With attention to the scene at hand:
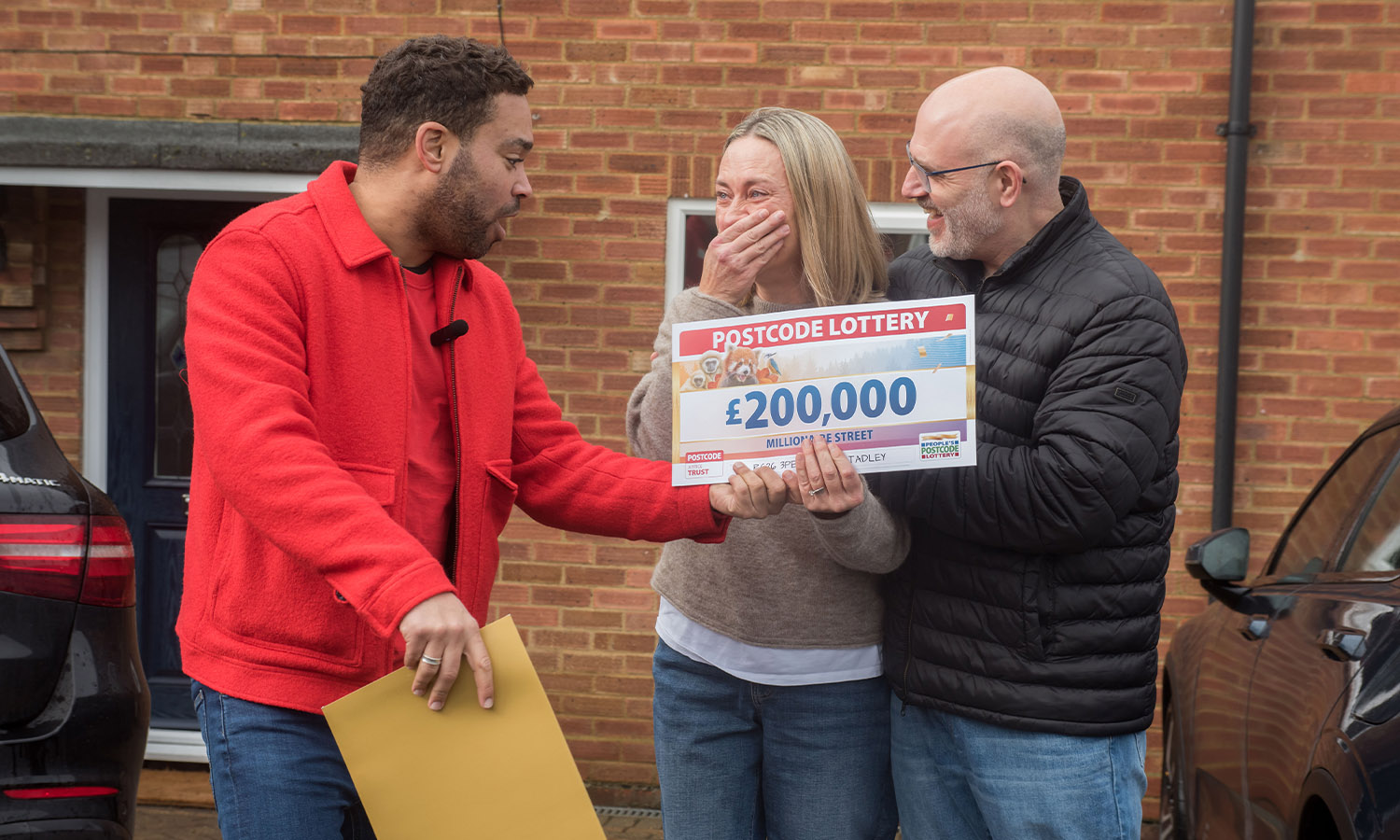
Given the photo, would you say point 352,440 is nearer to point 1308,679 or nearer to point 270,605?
point 270,605

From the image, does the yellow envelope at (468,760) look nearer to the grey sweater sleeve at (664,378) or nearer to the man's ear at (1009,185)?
the grey sweater sleeve at (664,378)

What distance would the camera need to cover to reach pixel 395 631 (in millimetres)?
1783

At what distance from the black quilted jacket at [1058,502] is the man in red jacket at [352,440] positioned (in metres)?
0.36

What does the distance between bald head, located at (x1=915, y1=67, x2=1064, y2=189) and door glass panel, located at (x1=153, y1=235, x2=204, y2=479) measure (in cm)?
408

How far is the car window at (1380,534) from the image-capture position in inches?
108

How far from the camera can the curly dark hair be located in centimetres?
203

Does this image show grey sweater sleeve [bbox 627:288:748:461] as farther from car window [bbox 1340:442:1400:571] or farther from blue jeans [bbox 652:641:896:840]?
car window [bbox 1340:442:1400:571]

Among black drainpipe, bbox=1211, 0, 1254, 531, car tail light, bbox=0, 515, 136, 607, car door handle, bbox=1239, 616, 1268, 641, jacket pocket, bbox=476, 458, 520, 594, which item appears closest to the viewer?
jacket pocket, bbox=476, 458, 520, 594

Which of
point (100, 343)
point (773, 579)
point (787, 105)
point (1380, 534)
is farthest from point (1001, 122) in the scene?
point (100, 343)

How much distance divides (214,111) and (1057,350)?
3.99 meters

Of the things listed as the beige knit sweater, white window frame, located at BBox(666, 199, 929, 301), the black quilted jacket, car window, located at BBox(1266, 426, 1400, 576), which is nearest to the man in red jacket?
the beige knit sweater

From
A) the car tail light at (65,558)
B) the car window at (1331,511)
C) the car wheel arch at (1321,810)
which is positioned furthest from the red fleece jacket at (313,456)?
the car window at (1331,511)

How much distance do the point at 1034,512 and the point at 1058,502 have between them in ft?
0.14

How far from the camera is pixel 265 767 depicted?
1.92 metres
